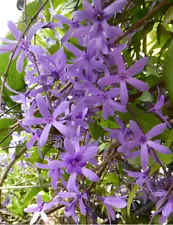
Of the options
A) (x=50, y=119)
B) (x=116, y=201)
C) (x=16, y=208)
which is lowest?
(x=16, y=208)

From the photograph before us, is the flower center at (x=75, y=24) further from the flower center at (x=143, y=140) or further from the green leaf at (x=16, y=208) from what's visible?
the green leaf at (x=16, y=208)

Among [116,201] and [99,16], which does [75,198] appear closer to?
[116,201]

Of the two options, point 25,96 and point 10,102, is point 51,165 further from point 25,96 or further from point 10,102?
point 10,102

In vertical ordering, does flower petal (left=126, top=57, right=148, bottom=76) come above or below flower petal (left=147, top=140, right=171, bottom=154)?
above

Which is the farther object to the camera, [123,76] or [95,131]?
[95,131]

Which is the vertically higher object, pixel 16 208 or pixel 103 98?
pixel 103 98

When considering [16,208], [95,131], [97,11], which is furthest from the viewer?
[16,208]

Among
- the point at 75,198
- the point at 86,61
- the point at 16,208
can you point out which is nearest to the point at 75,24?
the point at 86,61

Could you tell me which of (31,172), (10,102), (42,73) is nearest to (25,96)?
(42,73)

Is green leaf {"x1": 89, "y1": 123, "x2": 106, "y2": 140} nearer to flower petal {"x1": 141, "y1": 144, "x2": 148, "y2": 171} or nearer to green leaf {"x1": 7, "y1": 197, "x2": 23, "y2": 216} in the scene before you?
flower petal {"x1": 141, "y1": 144, "x2": 148, "y2": 171}

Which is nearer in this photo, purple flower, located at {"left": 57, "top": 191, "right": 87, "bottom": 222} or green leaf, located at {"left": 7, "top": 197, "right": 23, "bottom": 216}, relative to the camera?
purple flower, located at {"left": 57, "top": 191, "right": 87, "bottom": 222}

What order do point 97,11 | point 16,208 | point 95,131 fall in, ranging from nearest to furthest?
1. point 97,11
2. point 95,131
3. point 16,208

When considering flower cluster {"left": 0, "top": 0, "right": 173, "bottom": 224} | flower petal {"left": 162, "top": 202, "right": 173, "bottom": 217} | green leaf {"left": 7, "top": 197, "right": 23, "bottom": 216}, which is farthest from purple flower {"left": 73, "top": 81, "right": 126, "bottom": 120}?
green leaf {"left": 7, "top": 197, "right": 23, "bottom": 216}
